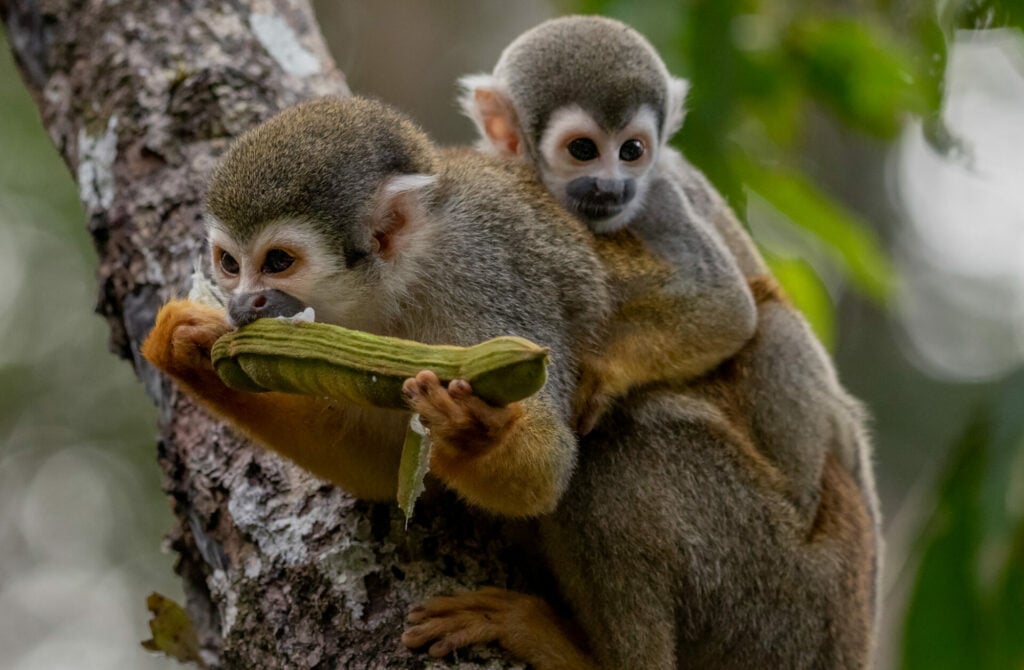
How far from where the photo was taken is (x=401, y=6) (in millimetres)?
8727

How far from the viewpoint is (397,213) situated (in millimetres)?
3045

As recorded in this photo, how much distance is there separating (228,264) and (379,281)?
17.3 inches

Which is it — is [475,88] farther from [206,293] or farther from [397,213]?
[206,293]

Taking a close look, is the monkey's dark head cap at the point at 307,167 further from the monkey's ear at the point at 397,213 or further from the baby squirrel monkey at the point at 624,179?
the baby squirrel monkey at the point at 624,179

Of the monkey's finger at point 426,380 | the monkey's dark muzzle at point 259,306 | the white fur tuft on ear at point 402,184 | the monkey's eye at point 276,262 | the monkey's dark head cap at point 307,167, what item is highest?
the monkey's dark head cap at point 307,167

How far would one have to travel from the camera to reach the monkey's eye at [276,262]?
2.85 meters

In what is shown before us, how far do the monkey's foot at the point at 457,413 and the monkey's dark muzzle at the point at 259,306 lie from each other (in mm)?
574

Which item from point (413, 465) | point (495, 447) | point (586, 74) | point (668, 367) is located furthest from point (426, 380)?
point (586, 74)

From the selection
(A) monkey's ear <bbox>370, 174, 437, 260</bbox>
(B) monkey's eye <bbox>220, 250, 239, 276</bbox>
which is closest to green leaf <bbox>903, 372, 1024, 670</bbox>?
(A) monkey's ear <bbox>370, 174, 437, 260</bbox>

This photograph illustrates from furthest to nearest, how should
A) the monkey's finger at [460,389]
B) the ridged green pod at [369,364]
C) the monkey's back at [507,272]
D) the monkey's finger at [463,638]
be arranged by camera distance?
the monkey's back at [507,272], the monkey's finger at [463,638], the monkey's finger at [460,389], the ridged green pod at [369,364]

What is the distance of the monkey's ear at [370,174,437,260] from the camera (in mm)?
2988

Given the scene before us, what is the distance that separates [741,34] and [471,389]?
3.51 meters

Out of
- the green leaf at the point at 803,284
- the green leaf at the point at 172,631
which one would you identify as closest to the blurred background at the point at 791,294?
the green leaf at the point at 803,284

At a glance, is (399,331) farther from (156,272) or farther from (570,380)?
(156,272)
